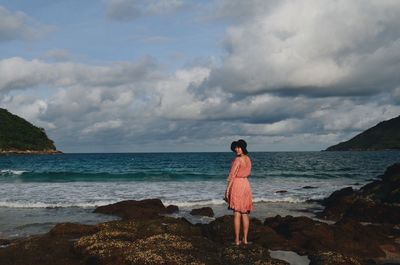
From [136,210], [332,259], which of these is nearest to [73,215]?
[136,210]

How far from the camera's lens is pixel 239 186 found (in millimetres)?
10758

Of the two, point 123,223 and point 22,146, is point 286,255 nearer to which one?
point 123,223

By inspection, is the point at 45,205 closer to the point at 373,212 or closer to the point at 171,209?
the point at 171,209

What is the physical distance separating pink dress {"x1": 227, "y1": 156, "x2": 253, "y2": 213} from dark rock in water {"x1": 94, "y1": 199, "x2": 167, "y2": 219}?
819 cm

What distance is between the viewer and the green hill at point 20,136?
526 ft

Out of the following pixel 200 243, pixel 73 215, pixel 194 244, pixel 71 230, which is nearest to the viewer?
pixel 194 244

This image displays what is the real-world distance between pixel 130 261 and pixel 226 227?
4431mm

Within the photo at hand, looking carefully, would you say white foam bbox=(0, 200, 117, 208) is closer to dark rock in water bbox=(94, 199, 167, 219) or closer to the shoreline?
the shoreline

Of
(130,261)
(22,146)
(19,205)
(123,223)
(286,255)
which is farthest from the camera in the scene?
(22,146)

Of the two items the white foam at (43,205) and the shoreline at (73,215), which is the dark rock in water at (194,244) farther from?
the white foam at (43,205)

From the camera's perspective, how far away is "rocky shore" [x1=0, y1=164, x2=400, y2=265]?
8891 millimetres

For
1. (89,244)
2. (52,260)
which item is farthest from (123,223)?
(52,260)

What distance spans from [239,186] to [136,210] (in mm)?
9325

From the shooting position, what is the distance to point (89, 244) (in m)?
9.88
